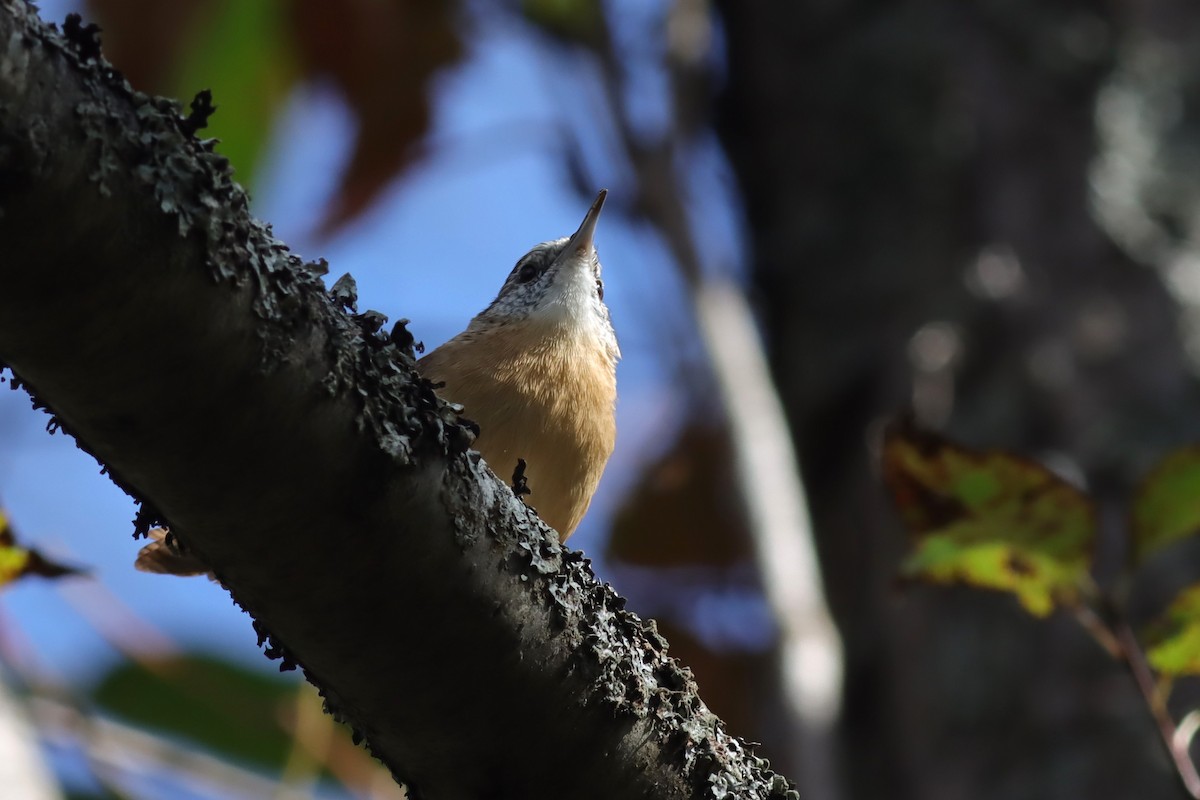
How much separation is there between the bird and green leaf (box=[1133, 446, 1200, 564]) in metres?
1.52

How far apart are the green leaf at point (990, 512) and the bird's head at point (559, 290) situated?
2.12 meters

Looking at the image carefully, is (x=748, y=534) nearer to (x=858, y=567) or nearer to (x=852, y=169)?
(x=858, y=567)

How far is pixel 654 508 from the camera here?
18.6 feet

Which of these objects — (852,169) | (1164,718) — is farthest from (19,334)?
(852,169)

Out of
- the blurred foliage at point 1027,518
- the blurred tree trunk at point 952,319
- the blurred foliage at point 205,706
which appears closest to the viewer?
the blurred foliage at point 1027,518

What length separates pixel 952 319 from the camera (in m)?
5.25

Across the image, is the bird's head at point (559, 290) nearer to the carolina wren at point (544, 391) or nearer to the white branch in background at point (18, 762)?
the carolina wren at point (544, 391)

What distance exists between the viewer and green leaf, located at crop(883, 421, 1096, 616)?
2268mm

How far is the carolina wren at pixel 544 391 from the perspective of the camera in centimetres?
369

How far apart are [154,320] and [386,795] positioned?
4.33 meters

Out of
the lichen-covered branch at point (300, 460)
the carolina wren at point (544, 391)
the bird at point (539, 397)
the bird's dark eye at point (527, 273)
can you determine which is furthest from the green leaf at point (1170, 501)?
the bird's dark eye at point (527, 273)

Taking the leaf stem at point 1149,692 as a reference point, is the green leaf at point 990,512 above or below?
above

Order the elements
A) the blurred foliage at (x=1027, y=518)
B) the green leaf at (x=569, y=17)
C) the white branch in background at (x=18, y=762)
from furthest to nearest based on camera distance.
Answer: the green leaf at (x=569, y=17) → the white branch in background at (x=18, y=762) → the blurred foliage at (x=1027, y=518)

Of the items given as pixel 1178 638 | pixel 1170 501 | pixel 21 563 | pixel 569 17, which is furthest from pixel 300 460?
pixel 569 17
